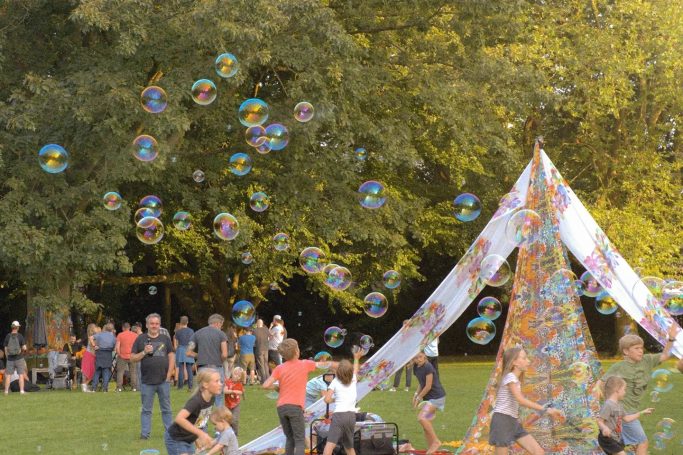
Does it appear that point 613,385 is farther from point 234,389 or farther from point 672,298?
point 234,389

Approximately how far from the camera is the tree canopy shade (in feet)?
78.8

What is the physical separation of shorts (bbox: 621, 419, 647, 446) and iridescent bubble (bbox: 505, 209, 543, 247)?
292cm

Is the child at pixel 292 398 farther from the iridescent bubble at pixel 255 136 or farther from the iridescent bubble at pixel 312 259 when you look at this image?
the iridescent bubble at pixel 255 136

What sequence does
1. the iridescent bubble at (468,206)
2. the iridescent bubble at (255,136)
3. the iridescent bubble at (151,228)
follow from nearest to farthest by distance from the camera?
the iridescent bubble at (468,206) → the iridescent bubble at (151,228) → the iridescent bubble at (255,136)

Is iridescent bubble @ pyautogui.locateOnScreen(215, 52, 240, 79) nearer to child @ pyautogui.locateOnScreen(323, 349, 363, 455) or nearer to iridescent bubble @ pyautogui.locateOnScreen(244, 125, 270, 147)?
iridescent bubble @ pyautogui.locateOnScreen(244, 125, 270, 147)

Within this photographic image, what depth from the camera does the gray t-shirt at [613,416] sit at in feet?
33.4

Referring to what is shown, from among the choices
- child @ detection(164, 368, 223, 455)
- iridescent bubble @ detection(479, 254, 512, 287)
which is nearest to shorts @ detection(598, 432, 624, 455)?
iridescent bubble @ detection(479, 254, 512, 287)

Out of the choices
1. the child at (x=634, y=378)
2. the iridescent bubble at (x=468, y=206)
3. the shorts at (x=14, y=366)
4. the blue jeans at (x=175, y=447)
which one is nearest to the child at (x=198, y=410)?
the blue jeans at (x=175, y=447)

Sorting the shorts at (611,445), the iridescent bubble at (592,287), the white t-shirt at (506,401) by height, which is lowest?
the shorts at (611,445)

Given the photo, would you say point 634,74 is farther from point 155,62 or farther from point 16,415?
point 16,415

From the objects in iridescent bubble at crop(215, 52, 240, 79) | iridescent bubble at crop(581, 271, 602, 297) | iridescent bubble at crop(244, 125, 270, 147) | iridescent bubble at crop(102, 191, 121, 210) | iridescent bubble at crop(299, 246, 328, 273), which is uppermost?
iridescent bubble at crop(215, 52, 240, 79)

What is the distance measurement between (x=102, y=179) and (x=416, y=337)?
13.5 metres

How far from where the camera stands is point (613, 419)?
1019 centimetres

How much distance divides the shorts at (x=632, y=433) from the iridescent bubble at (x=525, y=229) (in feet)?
9.58
